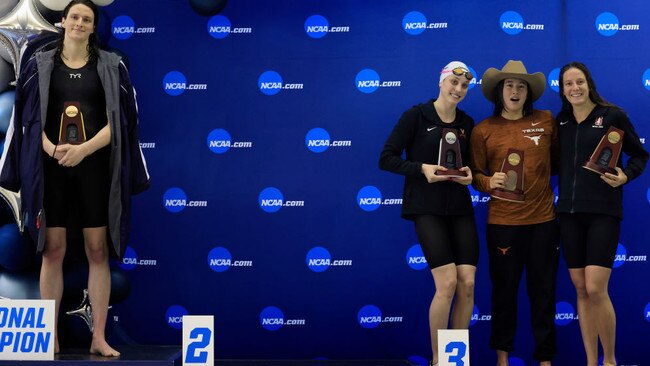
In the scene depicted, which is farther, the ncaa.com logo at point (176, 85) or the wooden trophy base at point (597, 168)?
the ncaa.com logo at point (176, 85)

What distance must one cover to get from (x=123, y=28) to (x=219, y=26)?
64cm

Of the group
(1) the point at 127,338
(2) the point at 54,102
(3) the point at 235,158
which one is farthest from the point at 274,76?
(1) the point at 127,338

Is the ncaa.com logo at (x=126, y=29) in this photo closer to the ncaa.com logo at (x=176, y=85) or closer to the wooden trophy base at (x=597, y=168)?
the ncaa.com logo at (x=176, y=85)

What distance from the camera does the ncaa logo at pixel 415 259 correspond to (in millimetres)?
5039

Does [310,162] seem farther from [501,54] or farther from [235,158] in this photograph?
[501,54]

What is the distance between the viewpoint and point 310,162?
5.10 m

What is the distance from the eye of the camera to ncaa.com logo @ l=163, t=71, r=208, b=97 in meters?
5.07

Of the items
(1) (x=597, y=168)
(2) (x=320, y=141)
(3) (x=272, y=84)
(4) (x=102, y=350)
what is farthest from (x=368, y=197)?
(4) (x=102, y=350)

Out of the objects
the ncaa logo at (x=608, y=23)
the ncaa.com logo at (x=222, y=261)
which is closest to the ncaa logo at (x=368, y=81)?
the ncaa.com logo at (x=222, y=261)

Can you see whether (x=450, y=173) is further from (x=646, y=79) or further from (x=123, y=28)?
(x=123, y=28)

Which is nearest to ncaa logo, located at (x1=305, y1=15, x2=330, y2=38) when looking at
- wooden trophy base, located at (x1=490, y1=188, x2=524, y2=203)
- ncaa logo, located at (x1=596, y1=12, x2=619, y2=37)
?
wooden trophy base, located at (x1=490, y1=188, x2=524, y2=203)

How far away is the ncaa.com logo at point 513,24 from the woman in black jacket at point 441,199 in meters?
1.07

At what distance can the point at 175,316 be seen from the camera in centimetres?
502

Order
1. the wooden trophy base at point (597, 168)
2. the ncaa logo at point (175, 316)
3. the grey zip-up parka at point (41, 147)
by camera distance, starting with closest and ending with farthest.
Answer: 1. the grey zip-up parka at point (41, 147)
2. the wooden trophy base at point (597, 168)
3. the ncaa logo at point (175, 316)
